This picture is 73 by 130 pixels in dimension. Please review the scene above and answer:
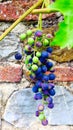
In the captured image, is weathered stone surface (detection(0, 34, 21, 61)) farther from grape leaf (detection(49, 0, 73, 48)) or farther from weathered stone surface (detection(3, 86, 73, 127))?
grape leaf (detection(49, 0, 73, 48))

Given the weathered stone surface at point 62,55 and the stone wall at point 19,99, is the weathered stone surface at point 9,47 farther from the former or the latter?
the weathered stone surface at point 62,55

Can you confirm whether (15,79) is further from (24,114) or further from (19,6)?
(19,6)

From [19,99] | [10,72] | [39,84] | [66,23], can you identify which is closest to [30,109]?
[19,99]

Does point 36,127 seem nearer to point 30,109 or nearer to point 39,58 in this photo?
point 30,109

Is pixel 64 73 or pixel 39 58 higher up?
pixel 39 58

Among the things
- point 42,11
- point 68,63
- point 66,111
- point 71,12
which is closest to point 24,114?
point 66,111

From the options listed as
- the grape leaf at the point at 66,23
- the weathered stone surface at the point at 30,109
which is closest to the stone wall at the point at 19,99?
the weathered stone surface at the point at 30,109
